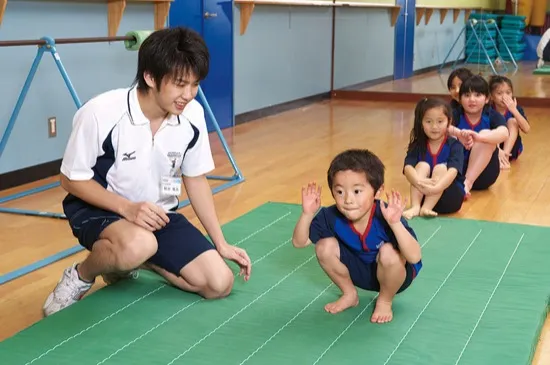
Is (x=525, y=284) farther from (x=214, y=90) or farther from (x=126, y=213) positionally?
(x=214, y=90)

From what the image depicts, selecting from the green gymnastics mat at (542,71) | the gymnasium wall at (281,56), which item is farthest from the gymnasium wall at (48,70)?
the green gymnastics mat at (542,71)

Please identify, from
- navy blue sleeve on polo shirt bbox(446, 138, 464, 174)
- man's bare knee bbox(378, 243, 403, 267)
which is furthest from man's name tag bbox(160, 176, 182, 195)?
navy blue sleeve on polo shirt bbox(446, 138, 464, 174)

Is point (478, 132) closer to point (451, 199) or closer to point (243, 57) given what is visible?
point (451, 199)

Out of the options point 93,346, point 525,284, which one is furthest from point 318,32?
point 93,346

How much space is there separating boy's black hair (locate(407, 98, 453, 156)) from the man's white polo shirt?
1291mm

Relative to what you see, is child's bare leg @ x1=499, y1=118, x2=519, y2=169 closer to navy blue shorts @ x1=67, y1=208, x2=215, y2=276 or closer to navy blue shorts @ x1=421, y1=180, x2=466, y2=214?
navy blue shorts @ x1=421, y1=180, x2=466, y2=214

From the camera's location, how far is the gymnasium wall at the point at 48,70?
4172 mm

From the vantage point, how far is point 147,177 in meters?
2.51

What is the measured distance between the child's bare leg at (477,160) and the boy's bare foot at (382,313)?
5.93 ft

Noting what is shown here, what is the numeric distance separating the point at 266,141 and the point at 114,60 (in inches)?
A: 52.2

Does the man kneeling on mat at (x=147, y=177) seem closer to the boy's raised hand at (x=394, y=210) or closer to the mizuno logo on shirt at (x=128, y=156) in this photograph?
the mizuno logo on shirt at (x=128, y=156)

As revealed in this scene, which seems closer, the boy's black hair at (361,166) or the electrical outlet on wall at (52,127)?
the boy's black hair at (361,166)

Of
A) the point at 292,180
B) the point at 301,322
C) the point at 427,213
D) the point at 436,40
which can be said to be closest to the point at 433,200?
the point at 427,213

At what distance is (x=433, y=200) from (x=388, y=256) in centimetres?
136
